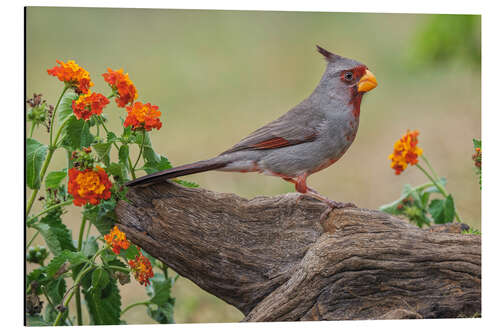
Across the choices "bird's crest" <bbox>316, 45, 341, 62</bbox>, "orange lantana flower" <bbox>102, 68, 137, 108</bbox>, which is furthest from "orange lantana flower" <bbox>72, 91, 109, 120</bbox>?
"bird's crest" <bbox>316, 45, 341, 62</bbox>

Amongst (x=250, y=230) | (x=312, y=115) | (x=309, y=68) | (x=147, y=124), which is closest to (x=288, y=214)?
(x=250, y=230)

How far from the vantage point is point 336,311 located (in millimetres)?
4141

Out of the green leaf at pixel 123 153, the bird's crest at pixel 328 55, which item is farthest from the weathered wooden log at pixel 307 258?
the bird's crest at pixel 328 55

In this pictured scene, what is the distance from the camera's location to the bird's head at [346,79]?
14.5 feet

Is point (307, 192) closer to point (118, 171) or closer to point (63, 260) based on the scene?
point (118, 171)

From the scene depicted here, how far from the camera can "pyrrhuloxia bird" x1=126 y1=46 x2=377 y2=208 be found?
14.1ft

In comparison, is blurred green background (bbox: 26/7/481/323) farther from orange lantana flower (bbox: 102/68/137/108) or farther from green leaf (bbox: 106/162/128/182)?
green leaf (bbox: 106/162/128/182)

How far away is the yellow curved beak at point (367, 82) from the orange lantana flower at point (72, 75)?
6.19 feet

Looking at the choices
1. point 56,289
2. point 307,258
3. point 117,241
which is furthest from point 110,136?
point 307,258

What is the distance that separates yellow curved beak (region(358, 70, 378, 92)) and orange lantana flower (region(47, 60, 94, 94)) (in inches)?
74.3

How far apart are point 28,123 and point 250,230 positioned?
65.1 inches

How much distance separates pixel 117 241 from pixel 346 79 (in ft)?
6.39

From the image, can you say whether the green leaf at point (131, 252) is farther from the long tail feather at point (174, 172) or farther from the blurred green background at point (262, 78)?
the blurred green background at point (262, 78)

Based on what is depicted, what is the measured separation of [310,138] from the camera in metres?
4.33
